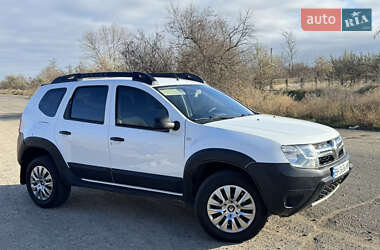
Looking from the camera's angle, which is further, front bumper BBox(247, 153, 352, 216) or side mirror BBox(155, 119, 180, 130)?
side mirror BBox(155, 119, 180, 130)

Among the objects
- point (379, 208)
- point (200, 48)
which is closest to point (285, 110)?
point (200, 48)

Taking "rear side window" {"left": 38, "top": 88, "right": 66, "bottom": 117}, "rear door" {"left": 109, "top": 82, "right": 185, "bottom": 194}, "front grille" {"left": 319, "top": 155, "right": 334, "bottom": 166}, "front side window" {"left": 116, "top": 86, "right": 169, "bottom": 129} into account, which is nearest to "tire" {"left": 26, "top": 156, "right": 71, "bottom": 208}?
"rear side window" {"left": 38, "top": 88, "right": 66, "bottom": 117}

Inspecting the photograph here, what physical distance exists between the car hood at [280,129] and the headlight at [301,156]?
0.05 meters

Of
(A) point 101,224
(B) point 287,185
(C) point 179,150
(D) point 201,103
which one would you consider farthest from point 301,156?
(A) point 101,224

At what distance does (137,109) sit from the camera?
15.6ft

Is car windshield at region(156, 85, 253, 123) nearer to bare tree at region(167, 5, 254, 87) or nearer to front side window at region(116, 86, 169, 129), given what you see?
front side window at region(116, 86, 169, 129)

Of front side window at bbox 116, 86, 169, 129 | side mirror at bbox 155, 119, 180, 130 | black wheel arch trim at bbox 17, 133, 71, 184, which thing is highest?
front side window at bbox 116, 86, 169, 129

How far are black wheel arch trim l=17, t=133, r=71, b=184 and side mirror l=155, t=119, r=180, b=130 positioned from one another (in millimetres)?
1772

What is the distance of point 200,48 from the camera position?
2044 centimetres

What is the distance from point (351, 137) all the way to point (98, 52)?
107 feet

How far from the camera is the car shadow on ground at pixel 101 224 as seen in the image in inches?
165

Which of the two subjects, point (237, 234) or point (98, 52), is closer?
point (237, 234)

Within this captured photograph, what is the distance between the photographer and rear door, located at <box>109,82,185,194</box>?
4348 mm

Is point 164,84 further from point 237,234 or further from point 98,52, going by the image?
point 98,52
